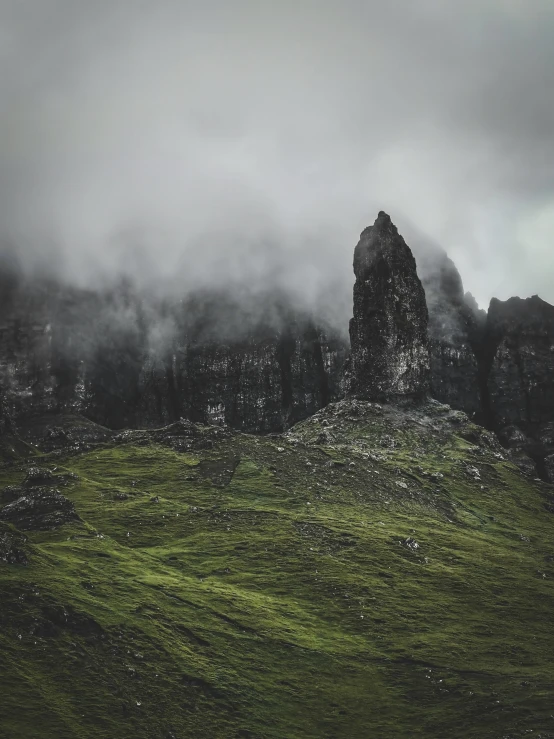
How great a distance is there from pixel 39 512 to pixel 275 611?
145 ft

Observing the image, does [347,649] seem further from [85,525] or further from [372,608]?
[85,525]

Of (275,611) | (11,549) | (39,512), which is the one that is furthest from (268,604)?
(39,512)

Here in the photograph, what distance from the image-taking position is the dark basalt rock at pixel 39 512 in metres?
112

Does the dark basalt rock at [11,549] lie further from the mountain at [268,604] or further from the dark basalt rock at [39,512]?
the dark basalt rock at [39,512]

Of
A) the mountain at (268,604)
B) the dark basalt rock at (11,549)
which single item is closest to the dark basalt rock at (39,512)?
the mountain at (268,604)

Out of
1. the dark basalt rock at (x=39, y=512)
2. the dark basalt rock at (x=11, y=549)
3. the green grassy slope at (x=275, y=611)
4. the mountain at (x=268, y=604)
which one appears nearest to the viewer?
the green grassy slope at (x=275, y=611)

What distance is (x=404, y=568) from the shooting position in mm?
121688

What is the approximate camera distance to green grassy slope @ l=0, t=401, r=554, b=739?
68625 millimetres

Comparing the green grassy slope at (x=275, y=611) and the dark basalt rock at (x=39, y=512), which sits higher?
the dark basalt rock at (x=39, y=512)

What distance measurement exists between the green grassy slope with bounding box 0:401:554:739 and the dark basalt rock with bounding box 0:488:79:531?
3.83 m

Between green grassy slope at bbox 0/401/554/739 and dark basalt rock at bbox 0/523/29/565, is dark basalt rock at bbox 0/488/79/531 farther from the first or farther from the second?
dark basalt rock at bbox 0/523/29/565

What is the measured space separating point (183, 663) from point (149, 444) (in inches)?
4983

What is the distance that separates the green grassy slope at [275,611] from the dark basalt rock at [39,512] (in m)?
3.83

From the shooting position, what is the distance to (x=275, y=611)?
98062 millimetres
